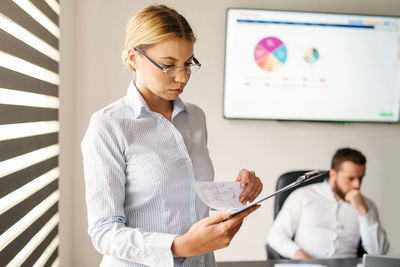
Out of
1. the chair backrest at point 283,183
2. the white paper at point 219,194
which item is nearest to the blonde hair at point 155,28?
the white paper at point 219,194

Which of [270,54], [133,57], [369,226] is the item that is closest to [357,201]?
[369,226]

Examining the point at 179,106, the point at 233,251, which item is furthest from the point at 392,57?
the point at 179,106

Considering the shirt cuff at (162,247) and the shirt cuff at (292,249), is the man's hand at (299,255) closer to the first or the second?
the shirt cuff at (292,249)

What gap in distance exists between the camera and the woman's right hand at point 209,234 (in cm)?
95

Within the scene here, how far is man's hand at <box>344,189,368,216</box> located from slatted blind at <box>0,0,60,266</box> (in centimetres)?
173

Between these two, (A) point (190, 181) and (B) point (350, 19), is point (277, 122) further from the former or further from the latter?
(A) point (190, 181)

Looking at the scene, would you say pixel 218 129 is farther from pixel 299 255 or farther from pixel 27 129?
pixel 27 129

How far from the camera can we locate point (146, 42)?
1105 millimetres

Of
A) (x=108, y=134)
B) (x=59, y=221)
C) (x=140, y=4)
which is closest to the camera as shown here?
(x=108, y=134)

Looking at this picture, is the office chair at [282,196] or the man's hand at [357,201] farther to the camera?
the man's hand at [357,201]

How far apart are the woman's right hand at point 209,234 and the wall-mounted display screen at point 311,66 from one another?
2000 millimetres

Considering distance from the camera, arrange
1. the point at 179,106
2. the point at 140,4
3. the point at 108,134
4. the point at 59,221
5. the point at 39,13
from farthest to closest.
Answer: the point at 140,4 < the point at 59,221 < the point at 39,13 < the point at 179,106 < the point at 108,134

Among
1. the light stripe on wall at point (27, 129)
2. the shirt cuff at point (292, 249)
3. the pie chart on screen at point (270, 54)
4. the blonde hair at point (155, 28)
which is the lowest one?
the shirt cuff at point (292, 249)

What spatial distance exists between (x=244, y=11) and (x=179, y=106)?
1802 mm
